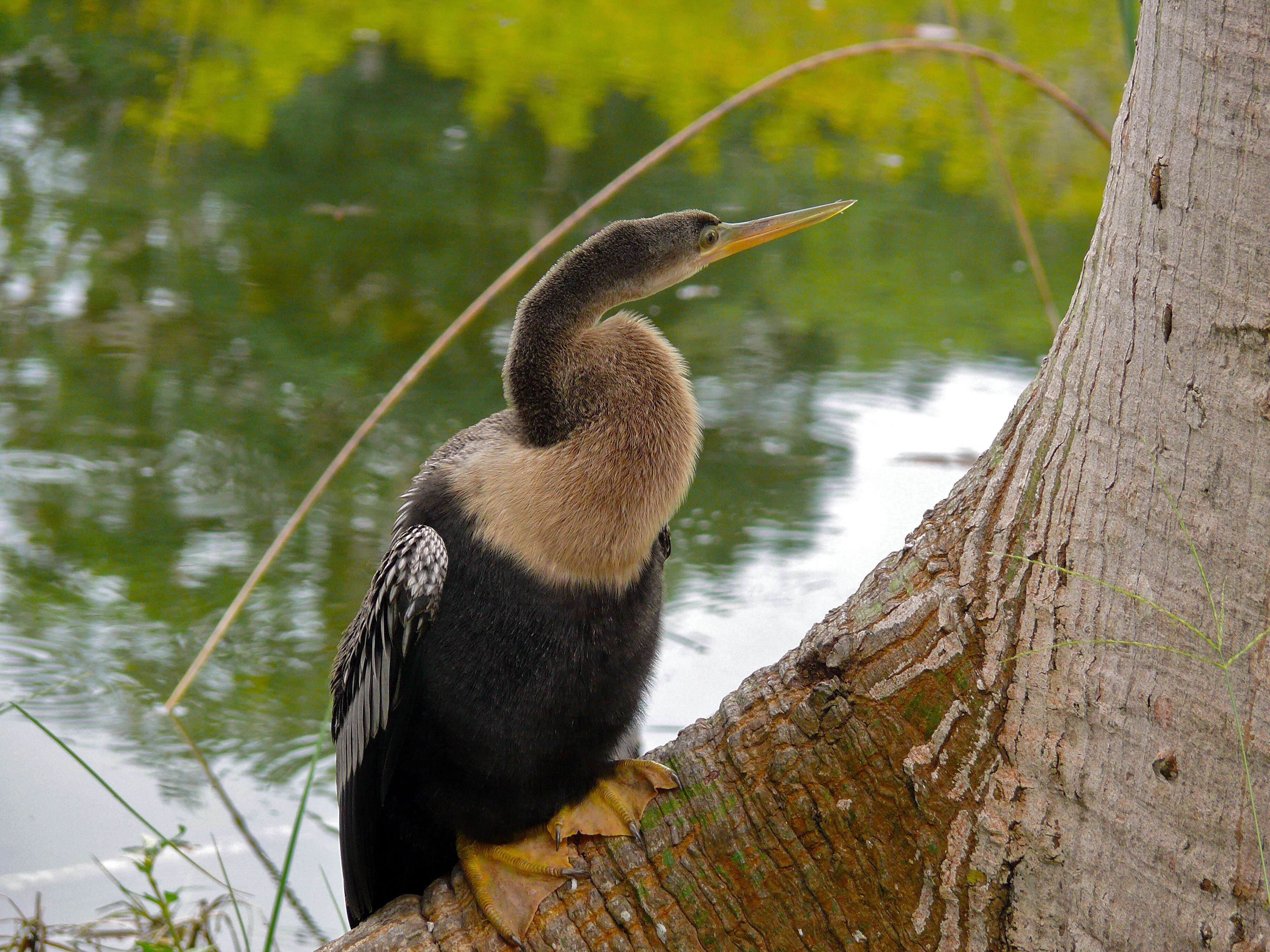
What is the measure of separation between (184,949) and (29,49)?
5749 mm

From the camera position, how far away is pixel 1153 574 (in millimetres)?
1461

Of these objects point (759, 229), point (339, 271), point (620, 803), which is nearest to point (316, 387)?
point (339, 271)

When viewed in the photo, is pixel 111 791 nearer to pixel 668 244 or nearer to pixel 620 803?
pixel 620 803

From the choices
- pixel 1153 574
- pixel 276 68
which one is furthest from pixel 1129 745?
pixel 276 68

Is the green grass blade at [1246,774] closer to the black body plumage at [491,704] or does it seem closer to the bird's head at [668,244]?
the black body plumage at [491,704]

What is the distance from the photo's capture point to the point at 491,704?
180cm

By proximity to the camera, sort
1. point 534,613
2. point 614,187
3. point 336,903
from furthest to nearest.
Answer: point 336,903
point 614,187
point 534,613

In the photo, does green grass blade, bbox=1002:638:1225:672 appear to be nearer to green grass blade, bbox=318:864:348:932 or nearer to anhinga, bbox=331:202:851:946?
anhinga, bbox=331:202:851:946

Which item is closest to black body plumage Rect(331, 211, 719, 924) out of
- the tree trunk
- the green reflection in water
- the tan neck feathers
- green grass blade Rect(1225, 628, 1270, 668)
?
the tan neck feathers

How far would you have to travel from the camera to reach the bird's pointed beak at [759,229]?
2.14 meters

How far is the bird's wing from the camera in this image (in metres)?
1.82

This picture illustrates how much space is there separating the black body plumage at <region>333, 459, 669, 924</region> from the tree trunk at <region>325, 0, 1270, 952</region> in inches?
5.0

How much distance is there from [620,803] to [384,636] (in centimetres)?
45

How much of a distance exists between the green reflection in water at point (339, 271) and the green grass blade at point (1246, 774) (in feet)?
7.03
